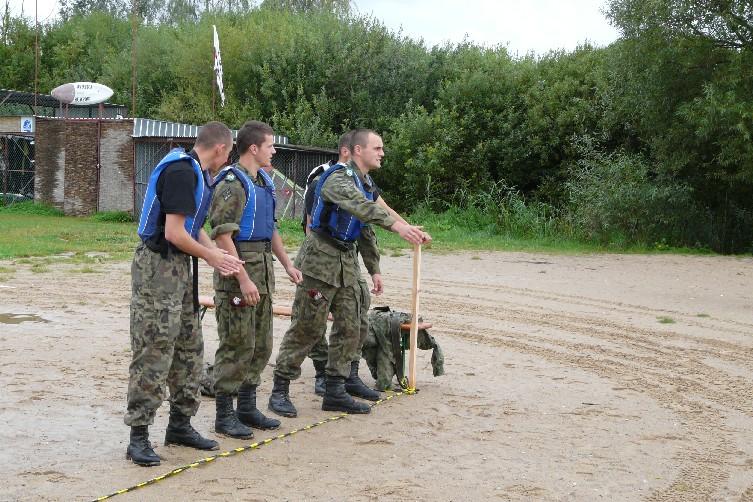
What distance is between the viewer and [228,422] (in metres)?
6.75

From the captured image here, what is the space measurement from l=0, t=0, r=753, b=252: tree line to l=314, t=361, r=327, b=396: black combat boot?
1433 centimetres

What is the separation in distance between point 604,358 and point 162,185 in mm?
5575

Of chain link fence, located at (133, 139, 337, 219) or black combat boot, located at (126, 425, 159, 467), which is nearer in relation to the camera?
black combat boot, located at (126, 425, 159, 467)

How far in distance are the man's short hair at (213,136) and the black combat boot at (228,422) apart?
5.43 ft

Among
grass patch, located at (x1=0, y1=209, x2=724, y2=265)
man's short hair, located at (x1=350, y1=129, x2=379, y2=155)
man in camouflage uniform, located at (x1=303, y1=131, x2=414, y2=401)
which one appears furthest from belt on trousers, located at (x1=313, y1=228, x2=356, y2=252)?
grass patch, located at (x1=0, y1=209, x2=724, y2=265)

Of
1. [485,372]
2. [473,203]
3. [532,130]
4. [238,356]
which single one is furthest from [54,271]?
[532,130]

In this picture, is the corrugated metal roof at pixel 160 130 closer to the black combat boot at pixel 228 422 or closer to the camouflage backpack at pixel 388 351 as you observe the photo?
Answer: the camouflage backpack at pixel 388 351

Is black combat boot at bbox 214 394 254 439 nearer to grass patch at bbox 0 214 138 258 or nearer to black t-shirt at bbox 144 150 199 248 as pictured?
black t-shirt at bbox 144 150 199 248

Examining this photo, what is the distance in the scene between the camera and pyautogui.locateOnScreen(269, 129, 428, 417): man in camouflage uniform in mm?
7523

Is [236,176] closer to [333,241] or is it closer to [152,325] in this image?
[333,241]

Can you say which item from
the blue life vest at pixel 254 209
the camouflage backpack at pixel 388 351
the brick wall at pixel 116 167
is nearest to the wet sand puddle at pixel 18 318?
the camouflage backpack at pixel 388 351

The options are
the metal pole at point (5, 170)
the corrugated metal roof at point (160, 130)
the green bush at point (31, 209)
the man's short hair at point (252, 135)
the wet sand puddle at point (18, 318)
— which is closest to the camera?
the man's short hair at point (252, 135)

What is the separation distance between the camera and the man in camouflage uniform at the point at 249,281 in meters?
6.69

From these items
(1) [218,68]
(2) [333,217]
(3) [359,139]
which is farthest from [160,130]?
(2) [333,217]
